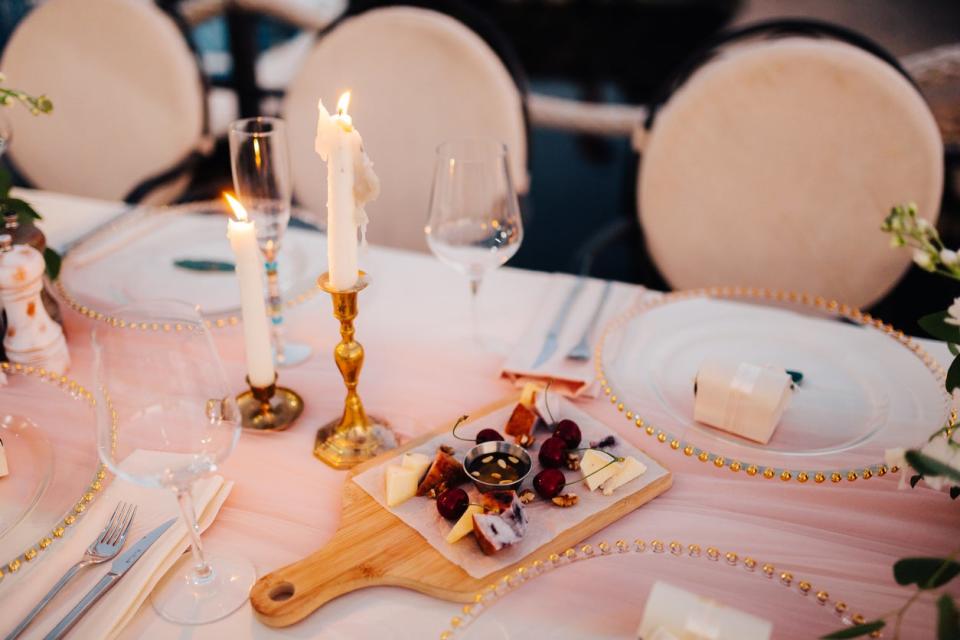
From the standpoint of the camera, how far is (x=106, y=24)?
1995mm

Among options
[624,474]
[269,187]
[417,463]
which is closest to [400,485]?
[417,463]

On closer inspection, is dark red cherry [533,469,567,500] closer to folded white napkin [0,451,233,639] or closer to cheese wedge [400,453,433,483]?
cheese wedge [400,453,433,483]

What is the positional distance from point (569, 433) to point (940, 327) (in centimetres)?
38

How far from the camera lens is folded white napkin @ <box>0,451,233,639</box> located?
0.68 m

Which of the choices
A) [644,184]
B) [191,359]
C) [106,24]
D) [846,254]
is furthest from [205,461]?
[106,24]

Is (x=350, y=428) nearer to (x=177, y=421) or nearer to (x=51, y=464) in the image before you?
(x=177, y=421)

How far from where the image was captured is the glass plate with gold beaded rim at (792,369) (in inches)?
34.3

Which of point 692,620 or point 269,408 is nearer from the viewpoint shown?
point 692,620

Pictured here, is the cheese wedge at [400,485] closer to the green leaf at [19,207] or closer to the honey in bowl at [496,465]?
the honey in bowl at [496,465]

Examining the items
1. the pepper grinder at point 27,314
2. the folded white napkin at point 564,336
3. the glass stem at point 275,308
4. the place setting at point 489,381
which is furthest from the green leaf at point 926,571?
the pepper grinder at point 27,314

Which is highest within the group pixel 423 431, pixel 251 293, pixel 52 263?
pixel 251 293

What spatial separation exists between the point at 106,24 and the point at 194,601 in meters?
1.79

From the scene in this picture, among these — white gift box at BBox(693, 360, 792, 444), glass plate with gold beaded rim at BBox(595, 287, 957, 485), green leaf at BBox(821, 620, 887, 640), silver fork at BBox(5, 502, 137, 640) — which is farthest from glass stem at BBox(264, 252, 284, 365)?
green leaf at BBox(821, 620, 887, 640)

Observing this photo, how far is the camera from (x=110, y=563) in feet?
2.43
